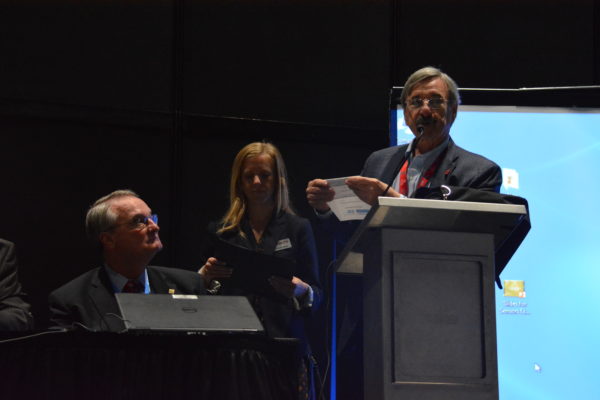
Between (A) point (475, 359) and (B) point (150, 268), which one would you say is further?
(B) point (150, 268)

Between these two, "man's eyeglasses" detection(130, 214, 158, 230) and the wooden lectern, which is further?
"man's eyeglasses" detection(130, 214, 158, 230)

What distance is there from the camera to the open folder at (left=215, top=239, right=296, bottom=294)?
9.16ft

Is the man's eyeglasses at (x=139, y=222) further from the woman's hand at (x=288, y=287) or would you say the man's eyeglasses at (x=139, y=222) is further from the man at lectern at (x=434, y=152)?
the man at lectern at (x=434, y=152)

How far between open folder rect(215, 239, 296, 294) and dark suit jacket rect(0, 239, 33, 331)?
72 centimetres

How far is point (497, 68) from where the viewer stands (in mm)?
4586

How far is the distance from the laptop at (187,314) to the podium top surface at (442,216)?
357mm

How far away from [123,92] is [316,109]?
101 cm

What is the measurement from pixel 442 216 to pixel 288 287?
1187mm

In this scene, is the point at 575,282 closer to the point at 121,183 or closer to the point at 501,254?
the point at 501,254

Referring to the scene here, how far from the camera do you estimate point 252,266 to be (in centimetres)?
283

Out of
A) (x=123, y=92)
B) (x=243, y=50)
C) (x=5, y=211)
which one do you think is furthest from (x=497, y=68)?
(x=5, y=211)

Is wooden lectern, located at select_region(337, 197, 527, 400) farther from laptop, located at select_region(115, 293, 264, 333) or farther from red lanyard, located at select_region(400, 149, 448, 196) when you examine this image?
red lanyard, located at select_region(400, 149, 448, 196)

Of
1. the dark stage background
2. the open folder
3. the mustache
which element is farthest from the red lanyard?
the dark stage background

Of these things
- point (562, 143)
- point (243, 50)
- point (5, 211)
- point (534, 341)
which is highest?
point (243, 50)
